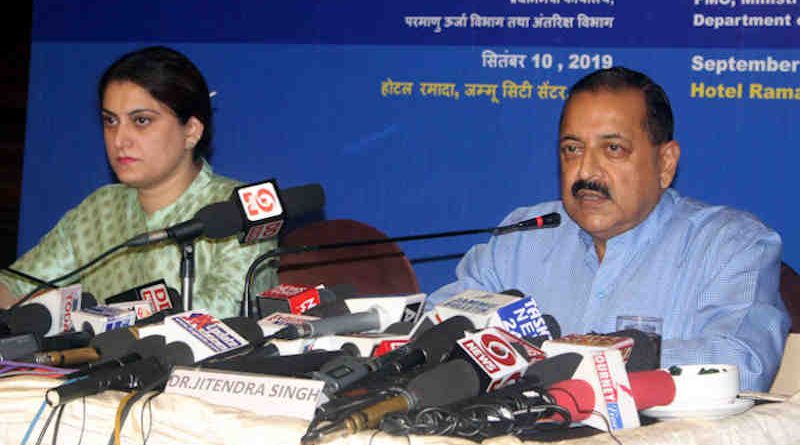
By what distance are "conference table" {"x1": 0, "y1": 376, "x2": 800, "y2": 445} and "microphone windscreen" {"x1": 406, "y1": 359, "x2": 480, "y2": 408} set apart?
10 cm

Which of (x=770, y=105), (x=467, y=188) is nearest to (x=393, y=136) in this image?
(x=467, y=188)

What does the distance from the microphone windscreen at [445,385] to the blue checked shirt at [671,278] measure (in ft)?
2.13

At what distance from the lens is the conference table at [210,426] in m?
1.51

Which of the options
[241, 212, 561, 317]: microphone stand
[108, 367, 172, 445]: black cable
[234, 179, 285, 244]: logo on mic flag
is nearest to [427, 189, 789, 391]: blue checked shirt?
[241, 212, 561, 317]: microphone stand

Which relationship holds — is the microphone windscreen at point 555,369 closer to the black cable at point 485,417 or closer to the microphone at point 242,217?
the black cable at point 485,417

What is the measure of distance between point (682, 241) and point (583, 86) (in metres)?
0.45

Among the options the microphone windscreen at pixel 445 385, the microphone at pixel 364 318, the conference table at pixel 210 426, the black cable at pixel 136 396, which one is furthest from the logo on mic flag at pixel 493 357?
the black cable at pixel 136 396

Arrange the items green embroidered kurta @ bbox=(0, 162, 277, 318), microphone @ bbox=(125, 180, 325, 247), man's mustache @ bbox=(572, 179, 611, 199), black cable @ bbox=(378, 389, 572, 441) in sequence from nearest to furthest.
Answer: black cable @ bbox=(378, 389, 572, 441), microphone @ bbox=(125, 180, 325, 247), man's mustache @ bbox=(572, 179, 611, 199), green embroidered kurta @ bbox=(0, 162, 277, 318)

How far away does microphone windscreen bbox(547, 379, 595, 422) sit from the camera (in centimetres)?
158

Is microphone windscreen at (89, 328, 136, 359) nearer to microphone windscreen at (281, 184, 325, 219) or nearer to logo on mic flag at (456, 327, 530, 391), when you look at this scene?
microphone windscreen at (281, 184, 325, 219)

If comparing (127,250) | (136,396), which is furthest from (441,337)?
(127,250)

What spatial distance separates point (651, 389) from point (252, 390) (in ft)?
1.99

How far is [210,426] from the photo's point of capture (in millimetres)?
1588

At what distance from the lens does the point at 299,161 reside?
448 cm
